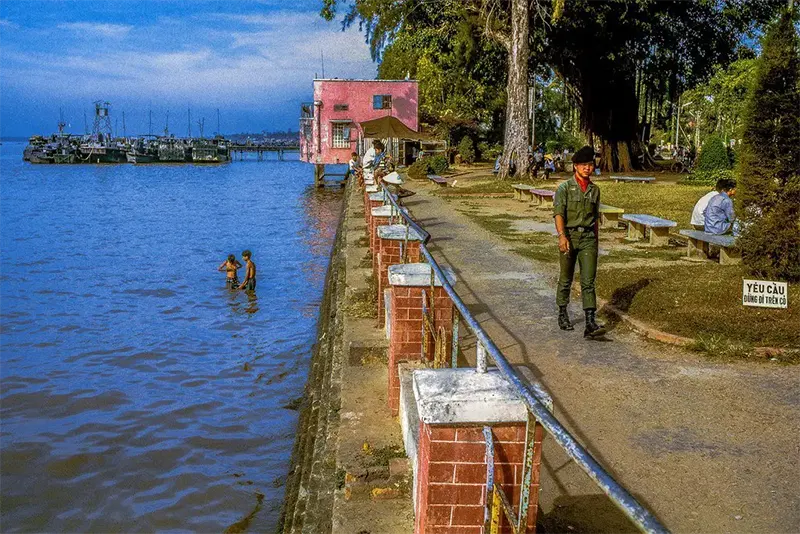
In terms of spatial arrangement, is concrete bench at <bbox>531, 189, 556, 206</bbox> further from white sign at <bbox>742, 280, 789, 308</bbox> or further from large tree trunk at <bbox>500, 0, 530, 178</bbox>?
white sign at <bbox>742, 280, 789, 308</bbox>

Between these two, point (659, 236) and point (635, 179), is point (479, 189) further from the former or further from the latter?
point (659, 236)

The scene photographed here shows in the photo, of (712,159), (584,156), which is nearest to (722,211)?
(584,156)

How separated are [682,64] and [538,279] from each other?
86.1ft

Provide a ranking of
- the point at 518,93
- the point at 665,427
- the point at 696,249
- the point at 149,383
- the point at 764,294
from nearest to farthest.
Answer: the point at 665,427 → the point at 764,294 → the point at 149,383 → the point at 696,249 → the point at 518,93

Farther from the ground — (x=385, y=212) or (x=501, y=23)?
(x=501, y=23)

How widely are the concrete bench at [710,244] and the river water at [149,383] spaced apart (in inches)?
243

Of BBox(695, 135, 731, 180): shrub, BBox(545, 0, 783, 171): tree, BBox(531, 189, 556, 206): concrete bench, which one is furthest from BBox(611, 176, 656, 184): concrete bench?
BBox(531, 189, 556, 206): concrete bench

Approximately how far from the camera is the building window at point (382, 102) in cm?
4594

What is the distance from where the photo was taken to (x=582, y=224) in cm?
760

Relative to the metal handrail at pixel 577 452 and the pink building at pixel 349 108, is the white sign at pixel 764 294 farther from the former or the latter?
the pink building at pixel 349 108

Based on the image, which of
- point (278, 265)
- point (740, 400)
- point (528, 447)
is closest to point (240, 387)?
point (740, 400)

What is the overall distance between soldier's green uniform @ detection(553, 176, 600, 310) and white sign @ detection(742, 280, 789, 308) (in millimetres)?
1966

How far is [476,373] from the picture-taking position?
3199 millimetres

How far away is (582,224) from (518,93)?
2082cm
